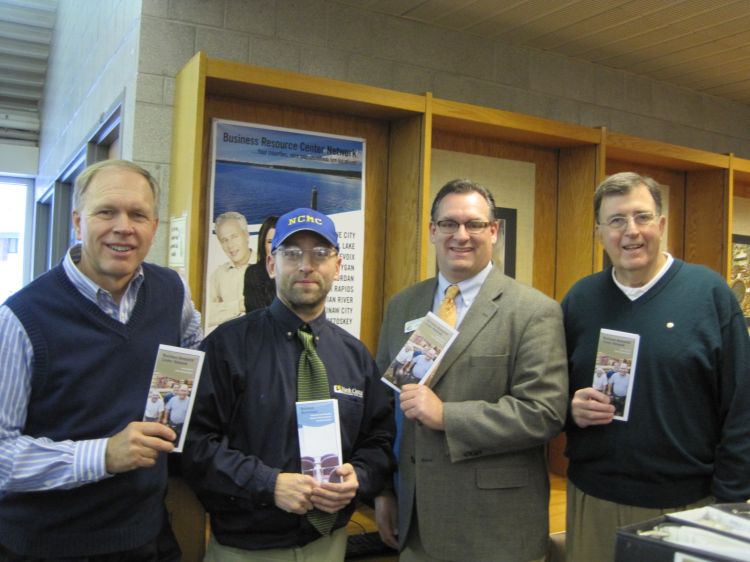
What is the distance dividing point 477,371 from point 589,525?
1.98 ft

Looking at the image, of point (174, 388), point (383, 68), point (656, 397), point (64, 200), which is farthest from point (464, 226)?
point (64, 200)

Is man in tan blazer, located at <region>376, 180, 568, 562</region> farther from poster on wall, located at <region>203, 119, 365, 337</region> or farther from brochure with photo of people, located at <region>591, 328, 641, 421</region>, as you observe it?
poster on wall, located at <region>203, 119, 365, 337</region>

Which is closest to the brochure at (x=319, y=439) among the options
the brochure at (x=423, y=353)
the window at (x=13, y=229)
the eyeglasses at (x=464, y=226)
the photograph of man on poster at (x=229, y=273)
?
the brochure at (x=423, y=353)

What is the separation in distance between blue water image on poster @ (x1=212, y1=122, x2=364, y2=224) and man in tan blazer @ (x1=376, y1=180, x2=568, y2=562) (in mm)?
1133

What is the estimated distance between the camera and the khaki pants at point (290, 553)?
1.73 metres

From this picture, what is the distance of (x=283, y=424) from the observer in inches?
68.4

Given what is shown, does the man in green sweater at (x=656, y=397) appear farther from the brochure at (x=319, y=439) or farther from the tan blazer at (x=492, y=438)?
the brochure at (x=319, y=439)

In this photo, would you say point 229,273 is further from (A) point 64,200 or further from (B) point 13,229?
(B) point 13,229

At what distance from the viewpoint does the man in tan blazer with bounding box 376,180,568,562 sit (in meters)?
1.80

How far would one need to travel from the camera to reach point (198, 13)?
111 inches

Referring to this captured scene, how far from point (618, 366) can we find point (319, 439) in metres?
0.86

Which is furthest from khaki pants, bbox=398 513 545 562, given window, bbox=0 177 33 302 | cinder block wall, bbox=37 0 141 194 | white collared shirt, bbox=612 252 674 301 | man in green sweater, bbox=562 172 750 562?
window, bbox=0 177 33 302

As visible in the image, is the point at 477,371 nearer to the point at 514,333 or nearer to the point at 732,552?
the point at 514,333

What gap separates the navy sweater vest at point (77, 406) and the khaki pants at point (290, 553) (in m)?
0.24
